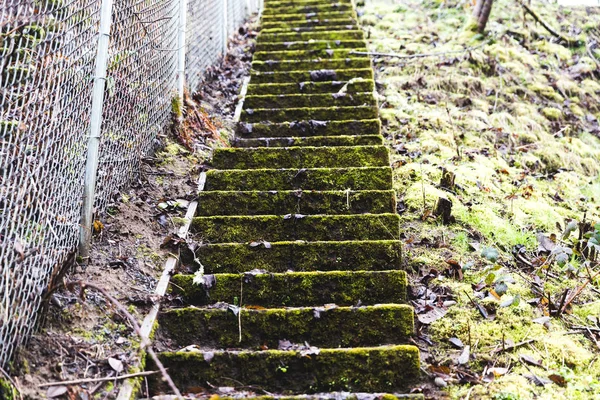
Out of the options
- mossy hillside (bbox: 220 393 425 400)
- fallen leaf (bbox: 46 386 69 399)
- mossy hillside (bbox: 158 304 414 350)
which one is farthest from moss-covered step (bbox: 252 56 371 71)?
fallen leaf (bbox: 46 386 69 399)

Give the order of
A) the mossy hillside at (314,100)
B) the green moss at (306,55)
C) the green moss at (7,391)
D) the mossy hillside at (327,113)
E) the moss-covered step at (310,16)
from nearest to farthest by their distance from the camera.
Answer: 1. the green moss at (7,391)
2. the mossy hillside at (327,113)
3. the mossy hillside at (314,100)
4. the green moss at (306,55)
5. the moss-covered step at (310,16)

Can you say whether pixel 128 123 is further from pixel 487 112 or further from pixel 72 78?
pixel 487 112

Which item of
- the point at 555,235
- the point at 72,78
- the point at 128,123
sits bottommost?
the point at 555,235

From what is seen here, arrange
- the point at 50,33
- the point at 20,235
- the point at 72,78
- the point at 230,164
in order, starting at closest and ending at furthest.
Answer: the point at 20,235 < the point at 50,33 < the point at 72,78 < the point at 230,164

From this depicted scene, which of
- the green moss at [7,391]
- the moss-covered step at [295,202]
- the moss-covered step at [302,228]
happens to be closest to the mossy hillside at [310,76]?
the moss-covered step at [295,202]

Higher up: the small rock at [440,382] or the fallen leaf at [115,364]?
the fallen leaf at [115,364]

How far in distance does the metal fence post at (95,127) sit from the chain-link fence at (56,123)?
0.12 ft

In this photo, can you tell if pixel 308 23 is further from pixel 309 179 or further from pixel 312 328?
pixel 312 328

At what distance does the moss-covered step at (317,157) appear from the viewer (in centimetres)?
494

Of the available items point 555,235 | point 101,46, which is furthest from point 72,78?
point 555,235

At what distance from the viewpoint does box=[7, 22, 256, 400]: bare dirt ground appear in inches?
107

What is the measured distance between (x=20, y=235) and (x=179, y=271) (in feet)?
3.96

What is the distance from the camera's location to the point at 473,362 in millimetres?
3154

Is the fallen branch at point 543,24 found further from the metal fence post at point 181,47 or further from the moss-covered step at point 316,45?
the metal fence post at point 181,47
